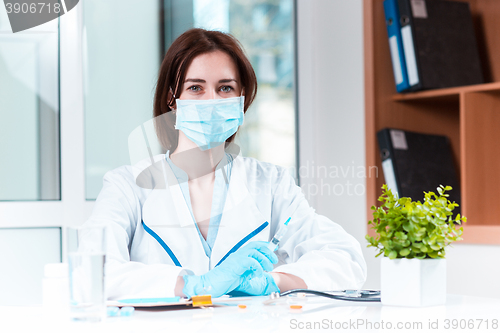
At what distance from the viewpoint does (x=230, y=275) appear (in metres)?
0.98

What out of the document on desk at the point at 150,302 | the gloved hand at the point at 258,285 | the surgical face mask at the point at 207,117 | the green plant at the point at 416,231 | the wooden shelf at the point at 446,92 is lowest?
the gloved hand at the point at 258,285

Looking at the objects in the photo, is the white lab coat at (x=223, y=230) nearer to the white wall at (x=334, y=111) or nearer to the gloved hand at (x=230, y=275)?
the gloved hand at (x=230, y=275)

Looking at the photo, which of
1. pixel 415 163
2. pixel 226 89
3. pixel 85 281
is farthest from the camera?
pixel 415 163

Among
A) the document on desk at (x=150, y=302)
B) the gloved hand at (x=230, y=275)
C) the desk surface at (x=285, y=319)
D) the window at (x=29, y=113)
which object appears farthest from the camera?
the window at (x=29, y=113)

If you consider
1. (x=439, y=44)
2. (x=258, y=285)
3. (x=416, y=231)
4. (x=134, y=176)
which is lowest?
(x=258, y=285)

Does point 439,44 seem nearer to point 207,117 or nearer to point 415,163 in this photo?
point 415,163

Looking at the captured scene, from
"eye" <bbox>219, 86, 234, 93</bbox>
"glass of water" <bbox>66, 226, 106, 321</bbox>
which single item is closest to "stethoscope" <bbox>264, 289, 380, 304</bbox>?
"glass of water" <bbox>66, 226, 106, 321</bbox>

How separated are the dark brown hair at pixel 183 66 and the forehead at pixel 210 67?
0.01m

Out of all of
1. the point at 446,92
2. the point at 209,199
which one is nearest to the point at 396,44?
the point at 446,92

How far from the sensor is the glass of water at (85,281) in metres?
0.71

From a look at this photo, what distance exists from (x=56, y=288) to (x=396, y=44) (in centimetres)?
162

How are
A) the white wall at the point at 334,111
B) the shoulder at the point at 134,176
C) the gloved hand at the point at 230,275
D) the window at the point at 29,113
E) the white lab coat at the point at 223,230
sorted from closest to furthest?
the gloved hand at the point at 230,275, the white lab coat at the point at 223,230, the shoulder at the point at 134,176, the window at the point at 29,113, the white wall at the point at 334,111

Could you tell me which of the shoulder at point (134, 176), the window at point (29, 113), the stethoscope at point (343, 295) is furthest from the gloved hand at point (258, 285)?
the window at point (29, 113)

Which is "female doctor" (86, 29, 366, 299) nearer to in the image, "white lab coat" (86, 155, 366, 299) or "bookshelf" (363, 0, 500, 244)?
"white lab coat" (86, 155, 366, 299)
